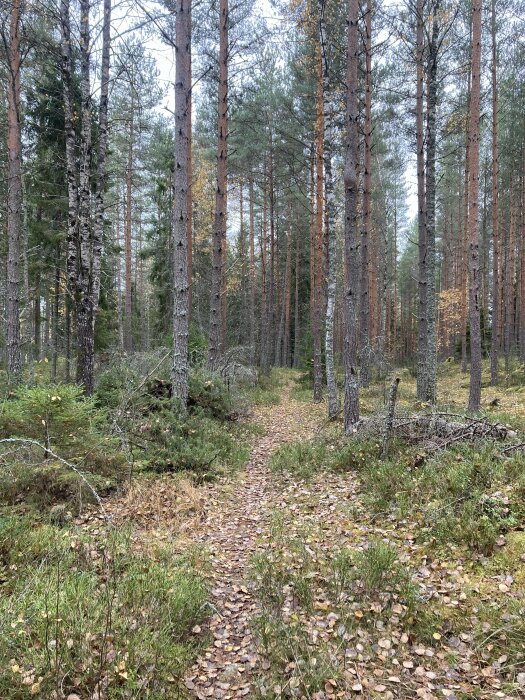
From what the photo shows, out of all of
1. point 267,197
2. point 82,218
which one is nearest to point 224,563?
point 82,218

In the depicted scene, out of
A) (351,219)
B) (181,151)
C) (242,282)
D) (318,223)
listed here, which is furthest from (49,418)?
(242,282)

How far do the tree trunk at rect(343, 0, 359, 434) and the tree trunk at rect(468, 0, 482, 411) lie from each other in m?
3.63

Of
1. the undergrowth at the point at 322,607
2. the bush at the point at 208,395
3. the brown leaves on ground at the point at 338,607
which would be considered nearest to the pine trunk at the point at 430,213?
the bush at the point at 208,395

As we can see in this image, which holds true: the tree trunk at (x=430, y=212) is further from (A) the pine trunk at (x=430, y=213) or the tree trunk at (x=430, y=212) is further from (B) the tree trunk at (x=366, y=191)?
(B) the tree trunk at (x=366, y=191)

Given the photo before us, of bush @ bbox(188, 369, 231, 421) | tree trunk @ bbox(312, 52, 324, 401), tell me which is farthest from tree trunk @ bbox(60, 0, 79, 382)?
tree trunk @ bbox(312, 52, 324, 401)

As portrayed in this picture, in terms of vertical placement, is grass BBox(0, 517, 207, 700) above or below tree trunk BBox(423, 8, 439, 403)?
below

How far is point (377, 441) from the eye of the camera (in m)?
7.21

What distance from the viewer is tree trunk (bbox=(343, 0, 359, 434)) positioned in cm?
755

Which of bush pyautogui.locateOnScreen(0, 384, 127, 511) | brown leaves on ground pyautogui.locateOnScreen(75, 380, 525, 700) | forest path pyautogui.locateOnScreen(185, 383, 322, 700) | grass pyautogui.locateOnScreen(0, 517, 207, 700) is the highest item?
bush pyautogui.locateOnScreen(0, 384, 127, 511)

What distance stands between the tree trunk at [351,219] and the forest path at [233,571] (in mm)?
2244

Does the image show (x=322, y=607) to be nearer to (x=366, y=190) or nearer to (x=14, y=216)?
(x=14, y=216)

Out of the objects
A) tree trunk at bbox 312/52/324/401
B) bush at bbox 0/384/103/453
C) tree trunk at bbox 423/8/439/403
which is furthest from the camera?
tree trunk at bbox 312/52/324/401

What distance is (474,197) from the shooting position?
9367 mm

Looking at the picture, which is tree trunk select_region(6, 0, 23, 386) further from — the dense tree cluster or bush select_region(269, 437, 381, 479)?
bush select_region(269, 437, 381, 479)
